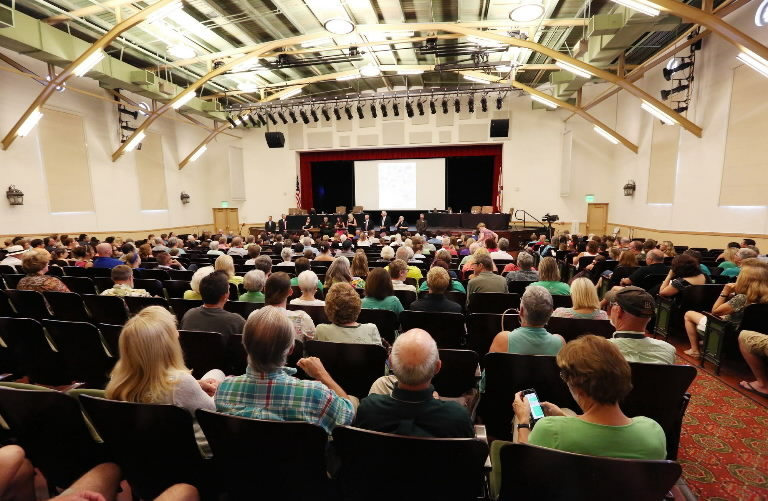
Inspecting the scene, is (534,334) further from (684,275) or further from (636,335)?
(684,275)

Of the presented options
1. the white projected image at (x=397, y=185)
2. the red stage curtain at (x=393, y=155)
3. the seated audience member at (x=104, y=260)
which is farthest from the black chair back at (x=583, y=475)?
the white projected image at (x=397, y=185)

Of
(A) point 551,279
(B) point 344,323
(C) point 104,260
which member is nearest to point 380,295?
(B) point 344,323

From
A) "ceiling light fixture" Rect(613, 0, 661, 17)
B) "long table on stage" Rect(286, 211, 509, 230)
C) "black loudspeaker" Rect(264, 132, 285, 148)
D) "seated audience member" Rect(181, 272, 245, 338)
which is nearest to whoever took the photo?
"seated audience member" Rect(181, 272, 245, 338)

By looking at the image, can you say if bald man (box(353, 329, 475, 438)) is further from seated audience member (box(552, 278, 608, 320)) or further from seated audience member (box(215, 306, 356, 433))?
seated audience member (box(552, 278, 608, 320))

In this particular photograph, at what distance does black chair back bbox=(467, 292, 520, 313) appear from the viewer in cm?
369

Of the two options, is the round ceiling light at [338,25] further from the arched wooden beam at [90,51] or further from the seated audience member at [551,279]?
the seated audience member at [551,279]

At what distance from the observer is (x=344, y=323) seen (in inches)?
97.9

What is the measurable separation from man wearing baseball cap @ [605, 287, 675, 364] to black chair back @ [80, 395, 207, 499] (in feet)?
7.26

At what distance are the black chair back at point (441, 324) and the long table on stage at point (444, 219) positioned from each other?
11.6 m

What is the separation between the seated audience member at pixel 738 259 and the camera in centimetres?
466

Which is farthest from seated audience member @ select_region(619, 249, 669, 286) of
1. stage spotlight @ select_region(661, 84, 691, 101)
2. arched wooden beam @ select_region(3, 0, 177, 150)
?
arched wooden beam @ select_region(3, 0, 177, 150)

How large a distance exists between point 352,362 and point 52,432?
140 centimetres

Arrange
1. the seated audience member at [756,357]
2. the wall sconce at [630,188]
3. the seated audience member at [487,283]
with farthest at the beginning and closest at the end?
the wall sconce at [630,188]
the seated audience member at [487,283]
the seated audience member at [756,357]

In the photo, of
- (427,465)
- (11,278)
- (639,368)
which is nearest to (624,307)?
(639,368)
